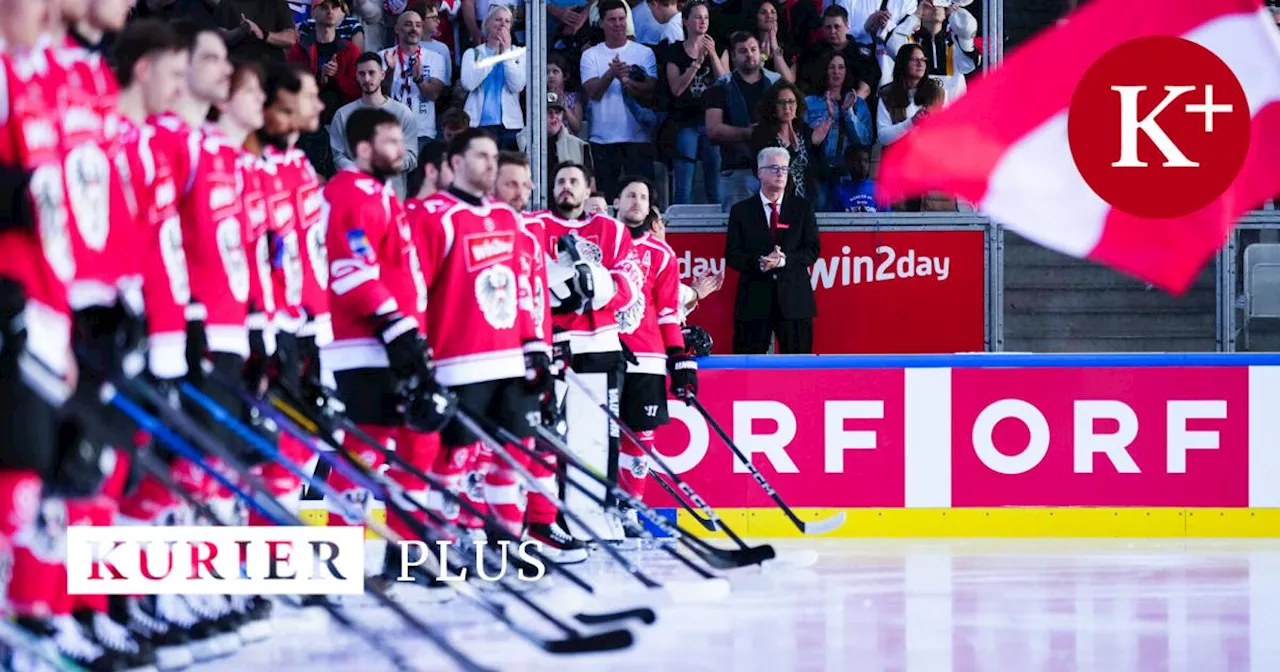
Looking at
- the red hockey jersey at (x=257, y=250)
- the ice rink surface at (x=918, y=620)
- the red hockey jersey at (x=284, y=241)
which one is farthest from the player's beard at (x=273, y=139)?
the ice rink surface at (x=918, y=620)

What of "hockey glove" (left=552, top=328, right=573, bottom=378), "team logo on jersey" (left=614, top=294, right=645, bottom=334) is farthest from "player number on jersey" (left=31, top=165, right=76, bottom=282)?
"team logo on jersey" (left=614, top=294, right=645, bottom=334)

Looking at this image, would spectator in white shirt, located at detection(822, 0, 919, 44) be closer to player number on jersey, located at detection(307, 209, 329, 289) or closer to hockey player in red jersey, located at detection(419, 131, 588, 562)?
hockey player in red jersey, located at detection(419, 131, 588, 562)

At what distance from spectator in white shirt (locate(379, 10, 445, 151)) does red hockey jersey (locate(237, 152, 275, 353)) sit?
143 inches

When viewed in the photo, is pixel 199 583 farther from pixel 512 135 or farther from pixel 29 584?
pixel 512 135

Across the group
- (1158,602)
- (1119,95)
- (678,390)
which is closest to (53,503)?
(1158,602)

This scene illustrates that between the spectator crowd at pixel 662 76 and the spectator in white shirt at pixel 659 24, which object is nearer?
the spectator crowd at pixel 662 76

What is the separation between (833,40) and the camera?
9586 mm

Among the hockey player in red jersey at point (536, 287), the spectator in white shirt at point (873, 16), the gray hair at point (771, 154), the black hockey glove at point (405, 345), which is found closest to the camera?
the black hockey glove at point (405, 345)

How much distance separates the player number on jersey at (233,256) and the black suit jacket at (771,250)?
13.1 feet

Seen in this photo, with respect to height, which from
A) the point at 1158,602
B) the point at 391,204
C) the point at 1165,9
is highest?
the point at 1165,9

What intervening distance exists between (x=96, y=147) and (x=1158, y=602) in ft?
12.5

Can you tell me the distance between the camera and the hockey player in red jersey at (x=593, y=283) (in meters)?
7.57

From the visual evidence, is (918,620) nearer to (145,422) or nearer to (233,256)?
(233,256)

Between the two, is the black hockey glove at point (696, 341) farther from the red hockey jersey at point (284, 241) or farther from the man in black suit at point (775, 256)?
the red hockey jersey at point (284, 241)
